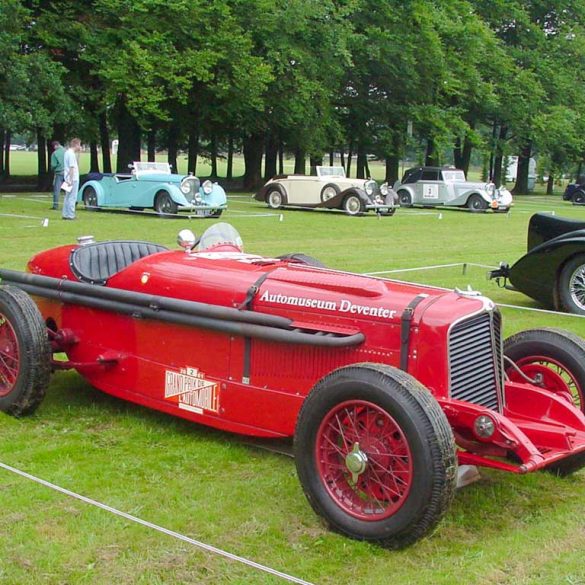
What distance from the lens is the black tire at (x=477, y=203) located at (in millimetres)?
30344

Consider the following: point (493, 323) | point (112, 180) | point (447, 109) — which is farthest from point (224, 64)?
point (493, 323)

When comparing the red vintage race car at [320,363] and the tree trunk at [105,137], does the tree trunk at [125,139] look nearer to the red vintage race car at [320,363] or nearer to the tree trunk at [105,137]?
the tree trunk at [105,137]

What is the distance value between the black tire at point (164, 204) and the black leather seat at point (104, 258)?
1539 cm

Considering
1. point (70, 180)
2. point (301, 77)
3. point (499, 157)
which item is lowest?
point (70, 180)

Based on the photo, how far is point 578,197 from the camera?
3862 cm

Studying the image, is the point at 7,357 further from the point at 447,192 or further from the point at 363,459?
the point at 447,192

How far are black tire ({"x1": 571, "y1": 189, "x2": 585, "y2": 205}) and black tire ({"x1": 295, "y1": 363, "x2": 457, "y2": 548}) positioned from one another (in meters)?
36.8

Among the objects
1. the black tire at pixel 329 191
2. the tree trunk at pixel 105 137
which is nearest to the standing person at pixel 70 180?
the black tire at pixel 329 191

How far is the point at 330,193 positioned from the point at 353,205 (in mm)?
1162

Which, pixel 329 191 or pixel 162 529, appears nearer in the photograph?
pixel 162 529

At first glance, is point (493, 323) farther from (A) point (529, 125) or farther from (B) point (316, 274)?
(A) point (529, 125)

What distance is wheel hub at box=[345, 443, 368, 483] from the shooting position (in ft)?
12.6

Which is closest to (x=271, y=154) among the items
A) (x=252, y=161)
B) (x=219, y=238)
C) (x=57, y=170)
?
(x=252, y=161)

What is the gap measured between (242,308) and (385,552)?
1.68 meters
